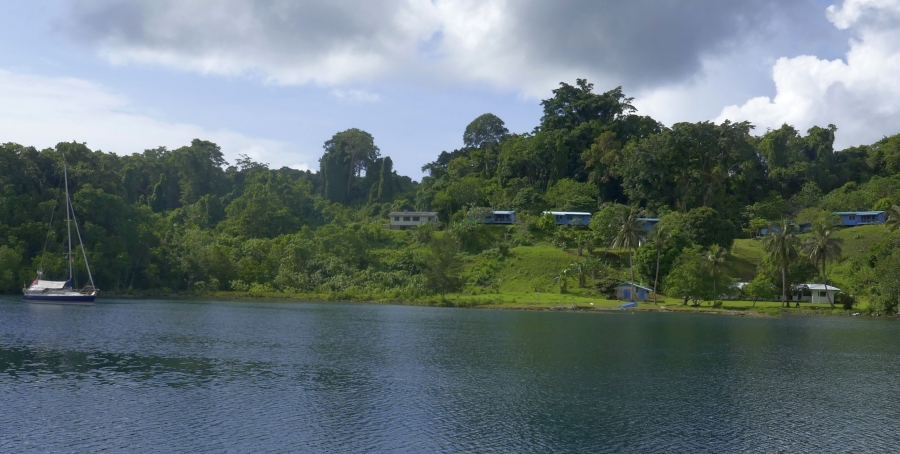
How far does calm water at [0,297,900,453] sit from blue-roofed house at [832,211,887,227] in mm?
57874

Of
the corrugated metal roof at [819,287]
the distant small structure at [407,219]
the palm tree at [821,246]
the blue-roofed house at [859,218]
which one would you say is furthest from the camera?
the distant small structure at [407,219]

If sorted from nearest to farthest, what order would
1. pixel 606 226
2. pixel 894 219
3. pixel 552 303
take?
pixel 894 219 < pixel 552 303 < pixel 606 226

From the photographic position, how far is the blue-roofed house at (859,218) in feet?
376

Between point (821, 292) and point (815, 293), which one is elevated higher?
point (821, 292)

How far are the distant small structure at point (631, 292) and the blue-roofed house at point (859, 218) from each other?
146 feet

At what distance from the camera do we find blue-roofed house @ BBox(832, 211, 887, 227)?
115 metres

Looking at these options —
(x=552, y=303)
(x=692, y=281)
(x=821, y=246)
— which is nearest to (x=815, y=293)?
(x=821, y=246)

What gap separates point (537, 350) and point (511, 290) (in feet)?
154

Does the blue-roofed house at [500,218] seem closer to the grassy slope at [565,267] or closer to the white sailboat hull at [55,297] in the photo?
the grassy slope at [565,267]

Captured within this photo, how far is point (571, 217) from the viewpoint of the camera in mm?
120438

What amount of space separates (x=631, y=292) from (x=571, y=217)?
29.4 m

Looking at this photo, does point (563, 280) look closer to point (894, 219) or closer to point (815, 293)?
point (815, 293)

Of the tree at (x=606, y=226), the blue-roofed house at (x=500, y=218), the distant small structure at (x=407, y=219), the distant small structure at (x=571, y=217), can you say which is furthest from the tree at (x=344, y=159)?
the tree at (x=606, y=226)

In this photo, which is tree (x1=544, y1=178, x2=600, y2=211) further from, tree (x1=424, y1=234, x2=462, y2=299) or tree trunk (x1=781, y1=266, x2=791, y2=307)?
tree trunk (x1=781, y1=266, x2=791, y2=307)
